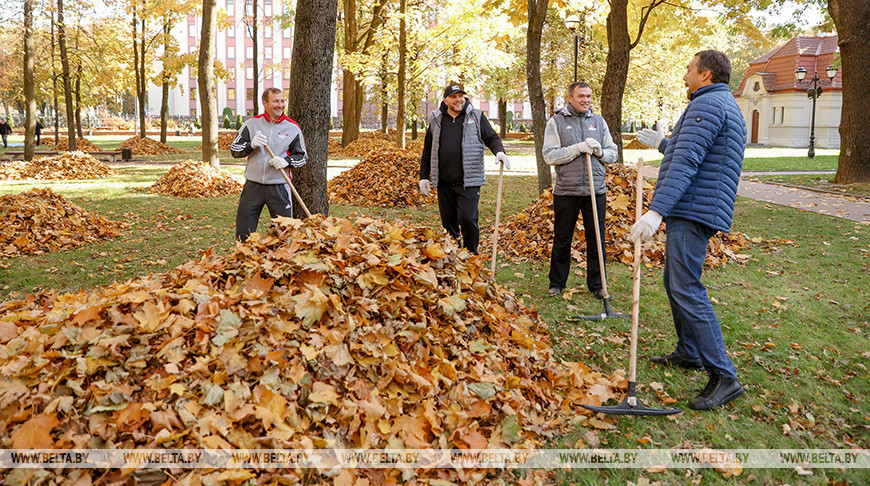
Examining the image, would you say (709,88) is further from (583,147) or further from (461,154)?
(461,154)

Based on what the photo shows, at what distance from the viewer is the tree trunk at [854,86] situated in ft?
43.7

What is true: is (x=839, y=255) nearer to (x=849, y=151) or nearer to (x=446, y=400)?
(x=446, y=400)

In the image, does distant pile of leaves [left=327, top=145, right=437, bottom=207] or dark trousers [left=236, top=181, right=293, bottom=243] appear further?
distant pile of leaves [left=327, top=145, right=437, bottom=207]

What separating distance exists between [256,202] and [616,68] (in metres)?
8.22

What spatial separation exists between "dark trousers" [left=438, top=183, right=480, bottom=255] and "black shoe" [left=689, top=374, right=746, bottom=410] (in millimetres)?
2847

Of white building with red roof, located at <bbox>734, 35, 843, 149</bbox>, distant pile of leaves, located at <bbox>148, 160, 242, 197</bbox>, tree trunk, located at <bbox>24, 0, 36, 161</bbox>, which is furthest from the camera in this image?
white building with red roof, located at <bbox>734, 35, 843, 149</bbox>

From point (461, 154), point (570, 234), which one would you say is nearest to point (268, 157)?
point (461, 154)

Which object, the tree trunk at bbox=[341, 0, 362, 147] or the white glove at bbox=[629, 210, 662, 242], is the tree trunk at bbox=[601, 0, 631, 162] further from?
the tree trunk at bbox=[341, 0, 362, 147]

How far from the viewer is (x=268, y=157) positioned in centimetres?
588

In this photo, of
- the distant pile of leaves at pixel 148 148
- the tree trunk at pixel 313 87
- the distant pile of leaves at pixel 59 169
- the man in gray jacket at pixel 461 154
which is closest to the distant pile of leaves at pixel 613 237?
the man in gray jacket at pixel 461 154

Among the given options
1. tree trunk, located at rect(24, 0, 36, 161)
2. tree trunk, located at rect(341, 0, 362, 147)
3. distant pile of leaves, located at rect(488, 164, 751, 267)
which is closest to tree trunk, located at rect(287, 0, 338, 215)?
distant pile of leaves, located at rect(488, 164, 751, 267)

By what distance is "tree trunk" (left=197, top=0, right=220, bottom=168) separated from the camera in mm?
14047

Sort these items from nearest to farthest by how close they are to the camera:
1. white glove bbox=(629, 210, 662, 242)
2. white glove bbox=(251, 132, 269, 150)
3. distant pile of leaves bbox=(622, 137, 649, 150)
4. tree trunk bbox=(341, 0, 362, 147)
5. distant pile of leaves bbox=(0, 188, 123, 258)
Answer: white glove bbox=(629, 210, 662, 242), white glove bbox=(251, 132, 269, 150), distant pile of leaves bbox=(0, 188, 123, 258), tree trunk bbox=(341, 0, 362, 147), distant pile of leaves bbox=(622, 137, 649, 150)

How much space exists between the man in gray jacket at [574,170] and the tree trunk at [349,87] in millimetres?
18213
